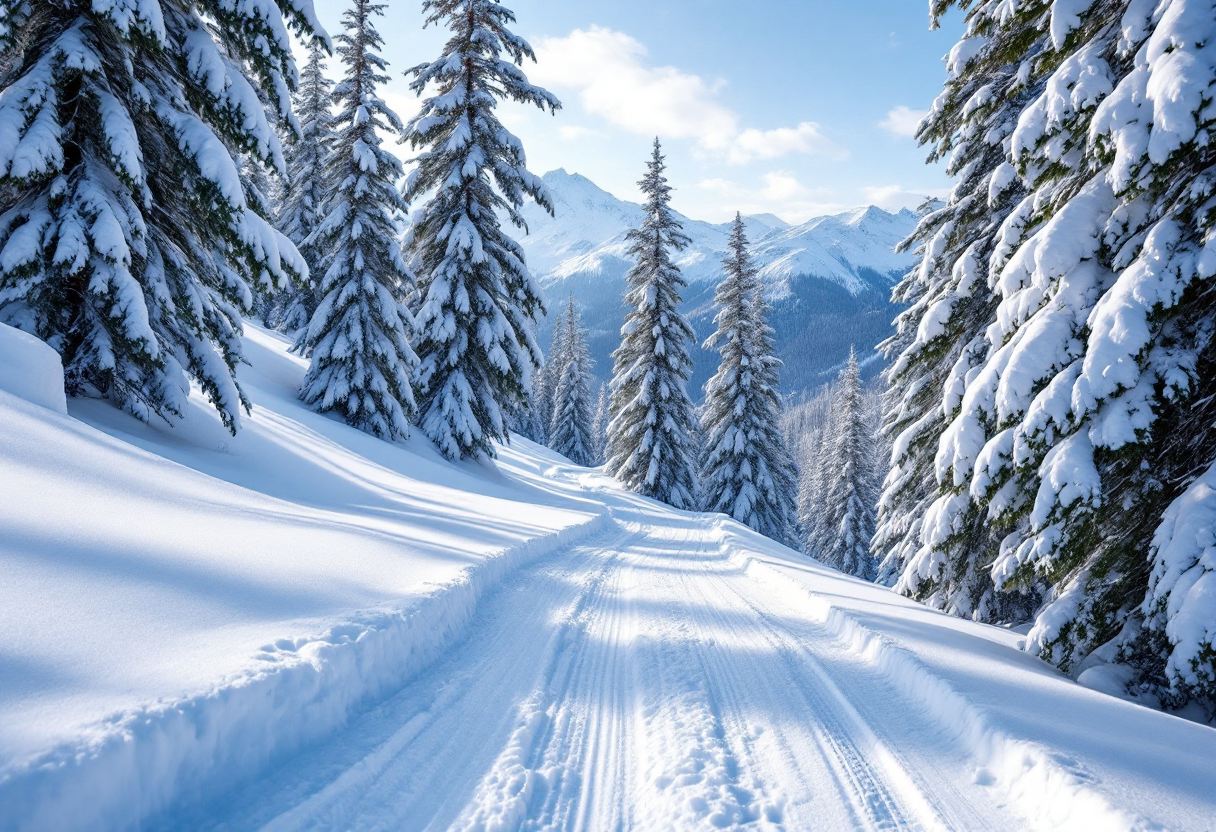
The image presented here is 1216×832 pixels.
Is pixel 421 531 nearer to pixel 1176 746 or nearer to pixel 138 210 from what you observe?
pixel 138 210

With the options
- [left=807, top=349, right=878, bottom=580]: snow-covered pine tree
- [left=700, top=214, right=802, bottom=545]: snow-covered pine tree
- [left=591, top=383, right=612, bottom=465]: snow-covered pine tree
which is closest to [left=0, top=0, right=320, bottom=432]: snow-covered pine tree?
[left=700, top=214, right=802, bottom=545]: snow-covered pine tree

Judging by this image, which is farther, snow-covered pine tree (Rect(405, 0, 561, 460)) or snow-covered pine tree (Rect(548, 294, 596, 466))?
snow-covered pine tree (Rect(548, 294, 596, 466))

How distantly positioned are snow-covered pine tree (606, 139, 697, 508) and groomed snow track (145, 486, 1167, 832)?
17586 mm

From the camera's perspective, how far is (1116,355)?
15.4 ft

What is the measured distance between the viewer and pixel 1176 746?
11.2ft

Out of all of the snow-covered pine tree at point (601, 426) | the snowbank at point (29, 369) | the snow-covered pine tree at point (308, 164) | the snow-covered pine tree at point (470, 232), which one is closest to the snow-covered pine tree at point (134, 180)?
the snowbank at point (29, 369)

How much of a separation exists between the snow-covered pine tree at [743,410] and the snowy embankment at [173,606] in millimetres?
17343

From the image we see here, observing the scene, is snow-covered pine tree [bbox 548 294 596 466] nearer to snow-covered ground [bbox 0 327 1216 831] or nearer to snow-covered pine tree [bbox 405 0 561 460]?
snow-covered pine tree [bbox 405 0 561 460]

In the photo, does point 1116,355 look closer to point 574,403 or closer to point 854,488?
point 854,488

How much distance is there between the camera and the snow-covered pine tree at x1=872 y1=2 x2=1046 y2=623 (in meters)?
7.69

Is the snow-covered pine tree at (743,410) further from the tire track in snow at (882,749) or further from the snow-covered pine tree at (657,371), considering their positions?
the tire track in snow at (882,749)

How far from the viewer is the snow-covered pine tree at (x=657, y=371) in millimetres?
23234

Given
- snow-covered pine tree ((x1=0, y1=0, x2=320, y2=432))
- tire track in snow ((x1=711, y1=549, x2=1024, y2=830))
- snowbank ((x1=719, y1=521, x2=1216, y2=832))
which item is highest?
snow-covered pine tree ((x1=0, y1=0, x2=320, y2=432))

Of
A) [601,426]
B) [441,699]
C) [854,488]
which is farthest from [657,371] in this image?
[601,426]
